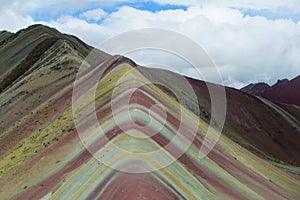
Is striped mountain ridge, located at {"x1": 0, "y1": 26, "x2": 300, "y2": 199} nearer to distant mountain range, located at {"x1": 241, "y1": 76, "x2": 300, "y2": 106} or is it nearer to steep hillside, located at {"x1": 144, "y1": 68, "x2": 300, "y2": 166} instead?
steep hillside, located at {"x1": 144, "y1": 68, "x2": 300, "y2": 166}

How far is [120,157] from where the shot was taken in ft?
57.6

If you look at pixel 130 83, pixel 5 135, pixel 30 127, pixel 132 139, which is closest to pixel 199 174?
pixel 132 139

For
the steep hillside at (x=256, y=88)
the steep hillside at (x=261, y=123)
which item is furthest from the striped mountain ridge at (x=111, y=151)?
the steep hillside at (x=256, y=88)

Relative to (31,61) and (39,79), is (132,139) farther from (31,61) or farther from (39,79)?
(31,61)

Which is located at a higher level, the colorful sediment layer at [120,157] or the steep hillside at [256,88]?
the colorful sediment layer at [120,157]

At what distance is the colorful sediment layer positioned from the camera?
54.4ft

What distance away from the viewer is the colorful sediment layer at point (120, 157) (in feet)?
54.4

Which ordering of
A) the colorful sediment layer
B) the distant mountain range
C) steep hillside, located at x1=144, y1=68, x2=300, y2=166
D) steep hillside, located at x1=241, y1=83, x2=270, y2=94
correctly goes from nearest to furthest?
1. the colorful sediment layer
2. steep hillside, located at x1=144, y1=68, x2=300, y2=166
3. the distant mountain range
4. steep hillside, located at x1=241, y1=83, x2=270, y2=94

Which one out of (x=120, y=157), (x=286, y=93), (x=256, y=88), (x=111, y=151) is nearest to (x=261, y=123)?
(x=286, y=93)

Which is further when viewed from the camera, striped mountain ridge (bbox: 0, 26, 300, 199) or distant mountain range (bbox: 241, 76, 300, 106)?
distant mountain range (bbox: 241, 76, 300, 106)

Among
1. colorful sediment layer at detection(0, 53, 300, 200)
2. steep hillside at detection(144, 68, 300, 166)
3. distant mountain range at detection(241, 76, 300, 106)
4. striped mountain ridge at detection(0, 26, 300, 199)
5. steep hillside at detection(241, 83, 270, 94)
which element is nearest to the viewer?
colorful sediment layer at detection(0, 53, 300, 200)

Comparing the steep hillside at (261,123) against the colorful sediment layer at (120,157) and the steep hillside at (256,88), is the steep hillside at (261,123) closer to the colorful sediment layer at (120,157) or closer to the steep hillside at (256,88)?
the colorful sediment layer at (120,157)

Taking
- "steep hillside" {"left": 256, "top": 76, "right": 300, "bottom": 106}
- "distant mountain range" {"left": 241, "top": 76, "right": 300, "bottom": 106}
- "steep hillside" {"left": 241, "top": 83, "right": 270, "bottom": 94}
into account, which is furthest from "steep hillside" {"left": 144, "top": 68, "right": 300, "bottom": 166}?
"steep hillside" {"left": 241, "top": 83, "right": 270, "bottom": 94}

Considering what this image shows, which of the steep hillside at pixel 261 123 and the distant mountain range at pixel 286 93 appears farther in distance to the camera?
the distant mountain range at pixel 286 93
